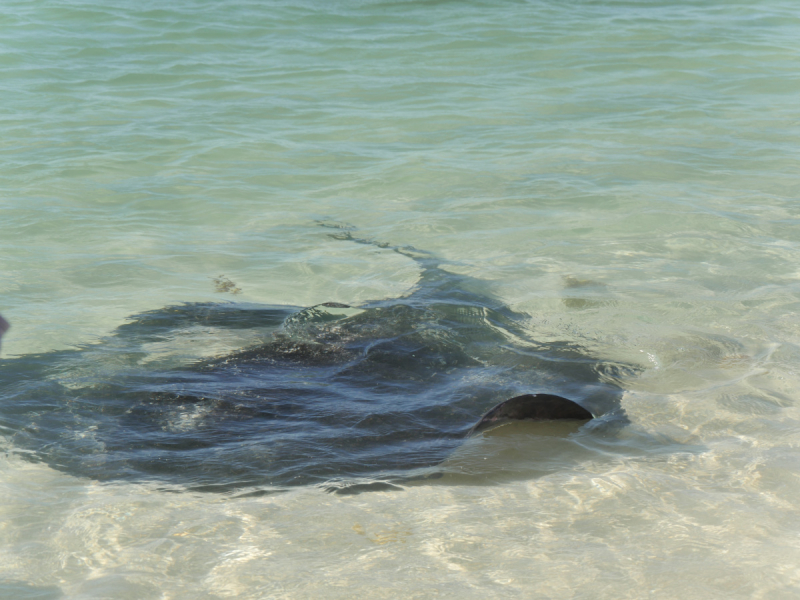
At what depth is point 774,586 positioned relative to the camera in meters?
2.37

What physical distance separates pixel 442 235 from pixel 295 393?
10.6 feet

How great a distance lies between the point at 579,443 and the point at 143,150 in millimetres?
7119

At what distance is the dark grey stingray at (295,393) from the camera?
3.12 m

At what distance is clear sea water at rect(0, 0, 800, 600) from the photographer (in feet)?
8.47

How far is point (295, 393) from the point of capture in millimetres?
3689

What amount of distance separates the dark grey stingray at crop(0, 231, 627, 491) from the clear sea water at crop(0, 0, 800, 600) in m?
0.17

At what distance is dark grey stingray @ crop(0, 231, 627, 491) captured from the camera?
10.2 ft

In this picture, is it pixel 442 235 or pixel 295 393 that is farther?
pixel 442 235

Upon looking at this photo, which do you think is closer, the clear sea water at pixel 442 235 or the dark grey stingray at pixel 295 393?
the clear sea water at pixel 442 235

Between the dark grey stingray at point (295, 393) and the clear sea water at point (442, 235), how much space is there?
0.17 metres

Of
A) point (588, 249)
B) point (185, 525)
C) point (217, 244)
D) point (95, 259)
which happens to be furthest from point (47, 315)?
point (588, 249)

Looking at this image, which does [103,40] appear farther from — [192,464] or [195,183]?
[192,464]

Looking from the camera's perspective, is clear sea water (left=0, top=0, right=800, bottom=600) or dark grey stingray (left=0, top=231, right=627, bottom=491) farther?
dark grey stingray (left=0, top=231, right=627, bottom=491)

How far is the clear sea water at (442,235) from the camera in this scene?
102 inches
